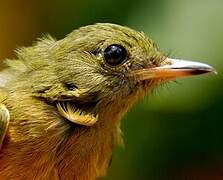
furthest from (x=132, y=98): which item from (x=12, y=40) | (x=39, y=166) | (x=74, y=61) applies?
(x=12, y=40)

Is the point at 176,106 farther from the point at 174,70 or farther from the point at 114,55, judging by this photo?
the point at 114,55

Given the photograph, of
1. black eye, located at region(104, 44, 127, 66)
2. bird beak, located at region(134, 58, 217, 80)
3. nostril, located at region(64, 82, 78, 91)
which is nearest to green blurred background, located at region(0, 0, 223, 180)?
bird beak, located at region(134, 58, 217, 80)

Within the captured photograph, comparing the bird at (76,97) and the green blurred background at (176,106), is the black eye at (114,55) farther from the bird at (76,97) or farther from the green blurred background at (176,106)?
the green blurred background at (176,106)

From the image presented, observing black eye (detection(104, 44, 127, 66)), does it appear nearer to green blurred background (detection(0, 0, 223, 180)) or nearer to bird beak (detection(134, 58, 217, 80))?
bird beak (detection(134, 58, 217, 80))

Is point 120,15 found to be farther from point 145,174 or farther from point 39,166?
point 39,166

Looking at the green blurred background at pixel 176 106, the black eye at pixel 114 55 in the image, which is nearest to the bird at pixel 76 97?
the black eye at pixel 114 55

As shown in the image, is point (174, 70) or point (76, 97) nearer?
point (76, 97)

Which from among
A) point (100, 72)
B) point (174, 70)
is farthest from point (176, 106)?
point (100, 72)

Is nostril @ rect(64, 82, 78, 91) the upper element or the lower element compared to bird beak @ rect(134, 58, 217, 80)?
upper
